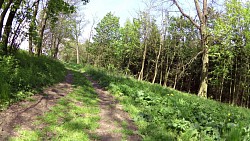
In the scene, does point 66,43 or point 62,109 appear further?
point 66,43

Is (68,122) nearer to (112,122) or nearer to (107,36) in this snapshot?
(112,122)

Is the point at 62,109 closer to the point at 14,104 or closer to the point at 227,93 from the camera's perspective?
the point at 14,104

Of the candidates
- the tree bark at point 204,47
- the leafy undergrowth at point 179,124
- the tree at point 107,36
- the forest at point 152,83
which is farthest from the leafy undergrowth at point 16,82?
the tree at point 107,36

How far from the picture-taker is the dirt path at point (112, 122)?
517 centimetres

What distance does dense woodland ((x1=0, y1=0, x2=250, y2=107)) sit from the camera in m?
11.0

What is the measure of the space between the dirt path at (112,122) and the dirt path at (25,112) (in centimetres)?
158

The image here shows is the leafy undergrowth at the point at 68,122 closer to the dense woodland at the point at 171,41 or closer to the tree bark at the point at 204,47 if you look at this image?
the dense woodland at the point at 171,41

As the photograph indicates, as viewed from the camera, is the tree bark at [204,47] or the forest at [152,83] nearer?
the forest at [152,83]

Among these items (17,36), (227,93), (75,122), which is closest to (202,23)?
(17,36)

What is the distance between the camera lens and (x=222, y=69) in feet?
81.1

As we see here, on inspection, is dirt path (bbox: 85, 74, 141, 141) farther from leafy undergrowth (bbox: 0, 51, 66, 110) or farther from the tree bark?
the tree bark

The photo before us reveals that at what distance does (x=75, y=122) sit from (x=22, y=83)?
2816 millimetres

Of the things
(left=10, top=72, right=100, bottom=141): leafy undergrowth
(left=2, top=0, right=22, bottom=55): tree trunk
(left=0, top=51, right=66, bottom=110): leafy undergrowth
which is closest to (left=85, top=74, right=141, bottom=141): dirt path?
(left=10, top=72, right=100, bottom=141): leafy undergrowth

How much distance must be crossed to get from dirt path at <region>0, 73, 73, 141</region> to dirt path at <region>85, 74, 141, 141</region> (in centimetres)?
158
